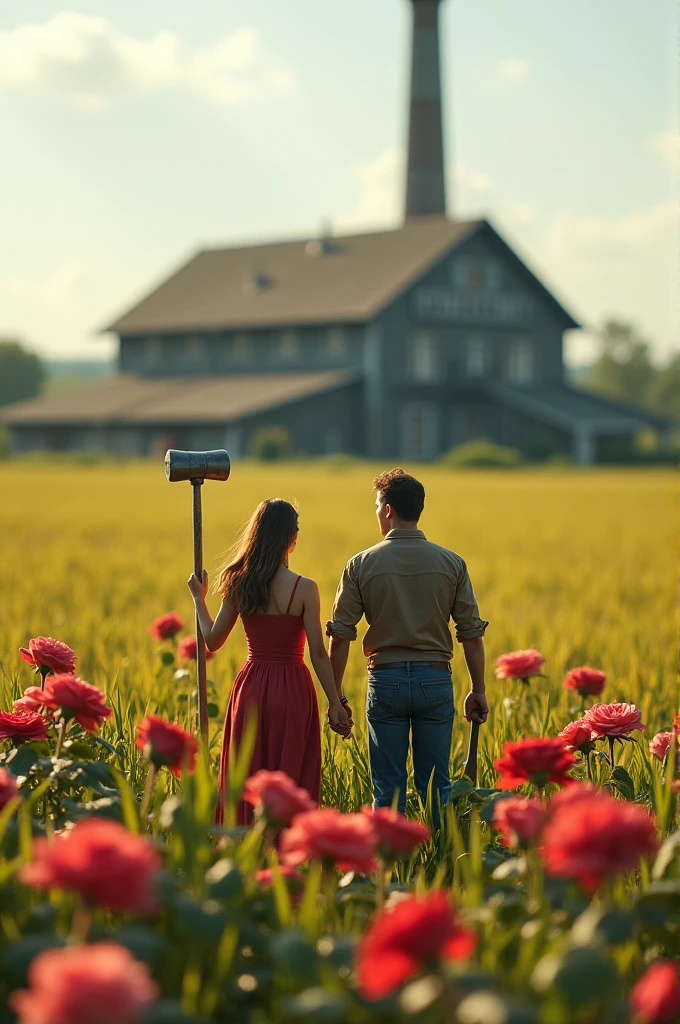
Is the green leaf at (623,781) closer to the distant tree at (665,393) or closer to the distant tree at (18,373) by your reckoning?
the distant tree at (665,393)

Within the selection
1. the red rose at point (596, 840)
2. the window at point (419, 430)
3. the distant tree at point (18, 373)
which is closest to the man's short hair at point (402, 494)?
the red rose at point (596, 840)

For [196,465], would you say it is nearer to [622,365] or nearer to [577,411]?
[577,411]

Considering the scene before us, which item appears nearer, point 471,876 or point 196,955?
point 196,955

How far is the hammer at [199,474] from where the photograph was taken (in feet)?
12.8

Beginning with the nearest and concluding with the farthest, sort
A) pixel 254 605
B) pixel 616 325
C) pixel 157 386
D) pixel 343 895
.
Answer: pixel 343 895 → pixel 254 605 → pixel 157 386 → pixel 616 325

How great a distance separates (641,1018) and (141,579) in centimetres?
1098

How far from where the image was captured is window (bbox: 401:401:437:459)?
→ 50688 mm

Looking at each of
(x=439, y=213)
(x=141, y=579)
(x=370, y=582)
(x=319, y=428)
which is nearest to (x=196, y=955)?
(x=370, y=582)

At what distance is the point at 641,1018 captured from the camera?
192 centimetres

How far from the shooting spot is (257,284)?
55844 mm

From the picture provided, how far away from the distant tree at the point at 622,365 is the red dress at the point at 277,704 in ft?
362

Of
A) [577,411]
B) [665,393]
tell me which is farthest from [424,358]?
[665,393]

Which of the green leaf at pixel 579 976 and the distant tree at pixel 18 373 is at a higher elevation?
the distant tree at pixel 18 373

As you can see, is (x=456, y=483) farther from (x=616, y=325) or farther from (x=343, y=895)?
(x=616, y=325)
